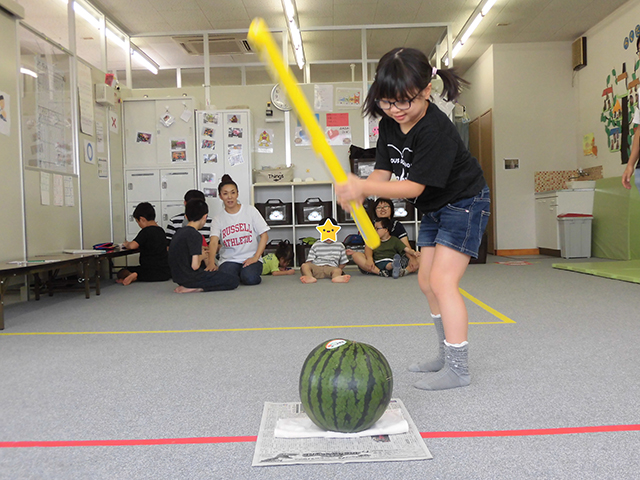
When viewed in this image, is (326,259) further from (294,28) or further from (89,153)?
(294,28)

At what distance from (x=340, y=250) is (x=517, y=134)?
419cm

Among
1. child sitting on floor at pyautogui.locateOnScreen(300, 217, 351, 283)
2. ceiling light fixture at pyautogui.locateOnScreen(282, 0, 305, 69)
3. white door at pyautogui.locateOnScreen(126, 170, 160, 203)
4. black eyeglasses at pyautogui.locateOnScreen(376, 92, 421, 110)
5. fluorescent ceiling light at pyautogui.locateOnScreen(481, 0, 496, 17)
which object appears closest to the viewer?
black eyeglasses at pyautogui.locateOnScreen(376, 92, 421, 110)

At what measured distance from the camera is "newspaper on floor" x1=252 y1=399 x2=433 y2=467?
113 cm

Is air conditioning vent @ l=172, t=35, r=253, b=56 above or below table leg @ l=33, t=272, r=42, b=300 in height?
above

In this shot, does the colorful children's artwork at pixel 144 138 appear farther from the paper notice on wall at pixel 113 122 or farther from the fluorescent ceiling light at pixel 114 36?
the fluorescent ceiling light at pixel 114 36

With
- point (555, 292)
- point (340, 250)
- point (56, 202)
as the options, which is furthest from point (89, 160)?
point (555, 292)

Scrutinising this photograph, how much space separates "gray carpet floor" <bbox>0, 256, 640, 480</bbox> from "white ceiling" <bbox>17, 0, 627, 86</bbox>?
14.0ft

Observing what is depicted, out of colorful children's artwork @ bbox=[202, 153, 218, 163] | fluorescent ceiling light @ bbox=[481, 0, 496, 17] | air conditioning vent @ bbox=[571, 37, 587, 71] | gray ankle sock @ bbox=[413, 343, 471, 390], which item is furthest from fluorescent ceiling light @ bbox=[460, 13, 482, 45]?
gray ankle sock @ bbox=[413, 343, 471, 390]

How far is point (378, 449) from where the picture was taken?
1.17m

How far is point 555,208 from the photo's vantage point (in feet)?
22.8

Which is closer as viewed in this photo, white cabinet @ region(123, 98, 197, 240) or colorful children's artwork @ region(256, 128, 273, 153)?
white cabinet @ region(123, 98, 197, 240)

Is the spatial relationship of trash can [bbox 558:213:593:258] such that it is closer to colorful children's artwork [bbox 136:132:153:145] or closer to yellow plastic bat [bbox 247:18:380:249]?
colorful children's artwork [bbox 136:132:153:145]

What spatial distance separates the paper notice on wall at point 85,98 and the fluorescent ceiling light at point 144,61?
9.28ft

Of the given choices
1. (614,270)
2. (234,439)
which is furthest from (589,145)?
(234,439)
